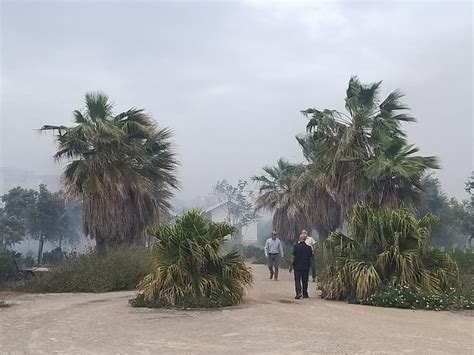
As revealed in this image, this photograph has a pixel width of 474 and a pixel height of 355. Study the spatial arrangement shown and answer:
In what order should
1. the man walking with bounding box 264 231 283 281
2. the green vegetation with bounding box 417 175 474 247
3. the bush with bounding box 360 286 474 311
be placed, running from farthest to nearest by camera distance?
the green vegetation with bounding box 417 175 474 247, the man walking with bounding box 264 231 283 281, the bush with bounding box 360 286 474 311

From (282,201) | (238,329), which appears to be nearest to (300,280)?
(238,329)

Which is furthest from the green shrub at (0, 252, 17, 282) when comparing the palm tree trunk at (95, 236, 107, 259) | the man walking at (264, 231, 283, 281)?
the man walking at (264, 231, 283, 281)

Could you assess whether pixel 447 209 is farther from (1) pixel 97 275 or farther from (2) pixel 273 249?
(1) pixel 97 275

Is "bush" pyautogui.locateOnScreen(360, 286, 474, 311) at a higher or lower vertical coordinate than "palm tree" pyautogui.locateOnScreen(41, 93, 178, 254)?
lower

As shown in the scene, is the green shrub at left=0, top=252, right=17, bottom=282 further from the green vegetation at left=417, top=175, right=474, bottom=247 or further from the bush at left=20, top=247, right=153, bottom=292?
the green vegetation at left=417, top=175, right=474, bottom=247

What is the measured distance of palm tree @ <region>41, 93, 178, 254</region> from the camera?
1816 centimetres

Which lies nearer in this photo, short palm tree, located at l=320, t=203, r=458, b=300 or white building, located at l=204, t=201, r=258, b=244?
short palm tree, located at l=320, t=203, r=458, b=300

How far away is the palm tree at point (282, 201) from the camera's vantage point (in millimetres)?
29188

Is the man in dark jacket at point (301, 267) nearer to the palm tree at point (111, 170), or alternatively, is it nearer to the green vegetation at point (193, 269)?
the green vegetation at point (193, 269)

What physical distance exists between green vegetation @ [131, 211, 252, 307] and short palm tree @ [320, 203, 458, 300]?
7.61ft

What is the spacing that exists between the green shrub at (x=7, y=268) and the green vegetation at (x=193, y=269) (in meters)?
8.01

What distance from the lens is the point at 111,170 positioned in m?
18.4

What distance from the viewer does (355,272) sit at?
39.4 ft

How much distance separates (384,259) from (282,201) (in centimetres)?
1884
